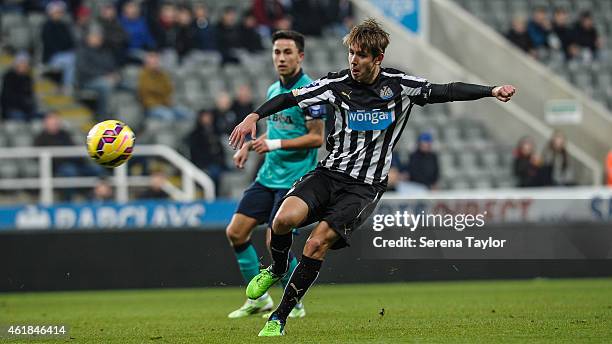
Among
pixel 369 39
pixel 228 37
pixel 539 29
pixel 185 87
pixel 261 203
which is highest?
pixel 369 39

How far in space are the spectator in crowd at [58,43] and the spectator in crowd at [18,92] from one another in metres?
0.73

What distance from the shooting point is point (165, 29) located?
747 inches

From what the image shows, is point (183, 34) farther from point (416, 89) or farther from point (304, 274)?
point (304, 274)

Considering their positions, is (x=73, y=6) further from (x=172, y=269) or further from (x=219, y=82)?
(x=172, y=269)

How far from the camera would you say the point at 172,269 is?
45.0ft

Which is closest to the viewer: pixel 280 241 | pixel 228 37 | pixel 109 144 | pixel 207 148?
pixel 280 241

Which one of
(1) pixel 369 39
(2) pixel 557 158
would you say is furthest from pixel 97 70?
(1) pixel 369 39

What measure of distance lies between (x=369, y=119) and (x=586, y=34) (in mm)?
15121

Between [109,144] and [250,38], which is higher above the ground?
[109,144]

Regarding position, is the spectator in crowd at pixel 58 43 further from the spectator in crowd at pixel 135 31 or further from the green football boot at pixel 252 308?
the green football boot at pixel 252 308

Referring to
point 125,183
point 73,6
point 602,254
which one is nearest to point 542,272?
point 602,254

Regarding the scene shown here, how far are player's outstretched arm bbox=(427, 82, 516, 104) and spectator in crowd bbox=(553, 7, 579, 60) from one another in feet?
48.5

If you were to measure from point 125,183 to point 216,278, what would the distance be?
329 cm

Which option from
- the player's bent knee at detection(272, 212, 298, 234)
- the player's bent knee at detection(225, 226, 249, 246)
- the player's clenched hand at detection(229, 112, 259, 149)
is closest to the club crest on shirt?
the player's clenched hand at detection(229, 112, 259, 149)
